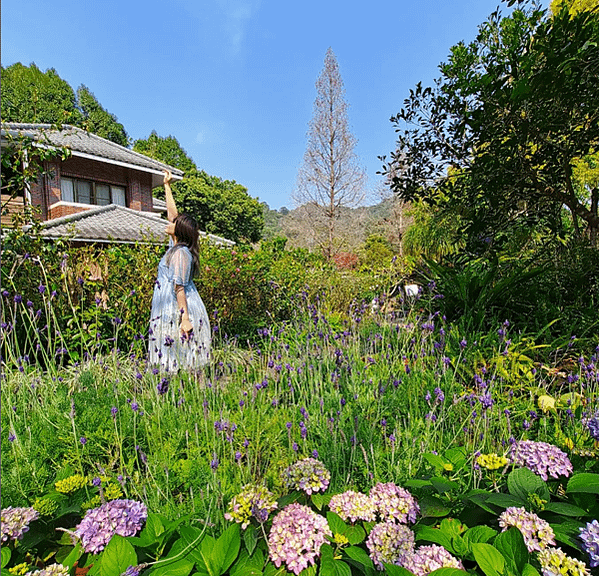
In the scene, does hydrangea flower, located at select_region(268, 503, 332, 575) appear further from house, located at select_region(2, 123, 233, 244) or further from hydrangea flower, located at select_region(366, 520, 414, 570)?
house, located at select_region(2, 123, 233, 244)

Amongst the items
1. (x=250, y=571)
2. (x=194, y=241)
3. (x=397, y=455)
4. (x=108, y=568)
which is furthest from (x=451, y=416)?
(x=194, y=241)

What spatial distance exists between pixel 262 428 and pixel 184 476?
51cm

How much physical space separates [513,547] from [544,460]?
421mm

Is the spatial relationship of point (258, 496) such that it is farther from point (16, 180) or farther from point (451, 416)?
point (16, 180)

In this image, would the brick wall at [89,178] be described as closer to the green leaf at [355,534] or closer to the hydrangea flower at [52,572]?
the hydrangea flower at [52,572]

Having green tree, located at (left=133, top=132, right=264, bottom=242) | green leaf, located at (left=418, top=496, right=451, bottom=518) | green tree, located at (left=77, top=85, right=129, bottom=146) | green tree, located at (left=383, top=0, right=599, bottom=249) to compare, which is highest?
green tree, located at (left=77, top=85, right=129, bottom=146)

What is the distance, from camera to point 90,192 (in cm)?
1461

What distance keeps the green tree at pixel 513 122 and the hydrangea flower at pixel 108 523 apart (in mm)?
3024

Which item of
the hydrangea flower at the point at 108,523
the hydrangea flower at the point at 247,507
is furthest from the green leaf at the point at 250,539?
the hydrangea flower at the point at 108,523

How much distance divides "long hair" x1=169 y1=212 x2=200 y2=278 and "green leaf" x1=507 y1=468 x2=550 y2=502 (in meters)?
2.90

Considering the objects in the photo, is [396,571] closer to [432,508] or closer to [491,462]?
[432,508]

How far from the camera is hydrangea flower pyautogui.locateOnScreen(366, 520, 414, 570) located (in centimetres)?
95

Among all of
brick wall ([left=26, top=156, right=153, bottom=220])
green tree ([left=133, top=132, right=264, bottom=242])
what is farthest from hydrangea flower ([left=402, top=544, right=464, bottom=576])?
green tree ([left=133, top=132, right=264, bottom=242])

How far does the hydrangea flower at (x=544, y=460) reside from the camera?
120 cm
